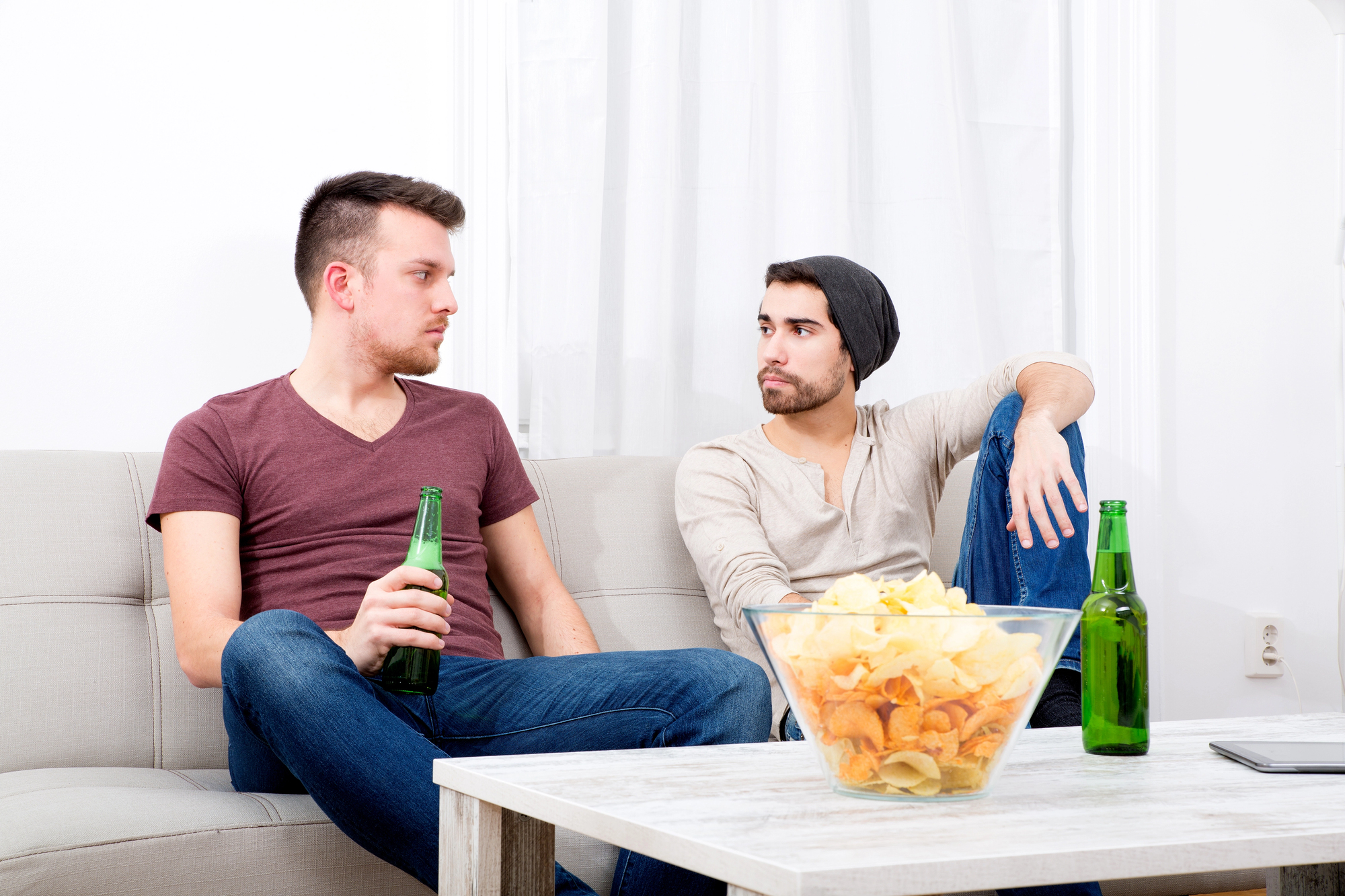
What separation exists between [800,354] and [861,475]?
0.78ft

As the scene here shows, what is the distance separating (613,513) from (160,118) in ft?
3.51

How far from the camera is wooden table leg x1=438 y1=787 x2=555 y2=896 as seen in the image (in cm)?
90

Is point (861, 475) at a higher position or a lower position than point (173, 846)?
Answer: higher

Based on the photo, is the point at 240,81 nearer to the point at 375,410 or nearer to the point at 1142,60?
the point at 375,410

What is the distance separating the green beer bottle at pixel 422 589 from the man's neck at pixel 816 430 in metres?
0.85

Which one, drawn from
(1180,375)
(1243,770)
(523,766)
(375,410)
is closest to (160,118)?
(375,410)

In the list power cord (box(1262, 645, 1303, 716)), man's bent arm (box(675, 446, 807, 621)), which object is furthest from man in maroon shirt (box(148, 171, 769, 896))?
power cord (box(1262, 645, 1303, 716))

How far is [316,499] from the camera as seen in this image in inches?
63.7

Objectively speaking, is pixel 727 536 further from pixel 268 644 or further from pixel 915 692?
pixel 915 692

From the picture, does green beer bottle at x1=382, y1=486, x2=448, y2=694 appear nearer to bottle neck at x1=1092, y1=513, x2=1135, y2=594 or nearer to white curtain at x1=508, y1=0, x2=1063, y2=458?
bottle neck at x1=1092, y1=513, x2=1135, y2=594

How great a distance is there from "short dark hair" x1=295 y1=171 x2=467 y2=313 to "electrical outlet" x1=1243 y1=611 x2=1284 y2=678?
6.46 ft

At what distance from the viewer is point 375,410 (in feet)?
5.84

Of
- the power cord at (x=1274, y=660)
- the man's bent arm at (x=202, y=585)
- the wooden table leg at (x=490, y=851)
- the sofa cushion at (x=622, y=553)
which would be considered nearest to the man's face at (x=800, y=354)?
the sofa cushion at (x=622, y=553)

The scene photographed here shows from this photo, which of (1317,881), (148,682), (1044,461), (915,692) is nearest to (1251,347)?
(1044,461)
